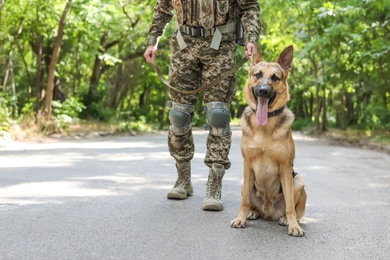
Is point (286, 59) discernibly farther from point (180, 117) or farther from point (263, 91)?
point (180, 117)

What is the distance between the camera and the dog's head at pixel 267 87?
12.4 feet

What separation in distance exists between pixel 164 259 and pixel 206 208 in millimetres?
1492

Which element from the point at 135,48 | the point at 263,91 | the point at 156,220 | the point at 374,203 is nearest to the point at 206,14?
the point at 263,91

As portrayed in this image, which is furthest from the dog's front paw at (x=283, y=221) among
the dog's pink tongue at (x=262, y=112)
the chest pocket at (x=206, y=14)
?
the chest pocket at (x=206, y=14)

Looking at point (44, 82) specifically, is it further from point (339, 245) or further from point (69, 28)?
point (339, 245)

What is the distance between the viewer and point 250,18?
464 cm

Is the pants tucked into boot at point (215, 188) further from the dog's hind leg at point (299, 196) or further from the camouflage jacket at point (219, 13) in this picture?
the camouflage jacket at point (219, 13)

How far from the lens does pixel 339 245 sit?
3424 mm

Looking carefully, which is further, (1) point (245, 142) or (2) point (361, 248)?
(1) point (245, 142)

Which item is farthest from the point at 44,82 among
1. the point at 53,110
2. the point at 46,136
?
the point at 46,136

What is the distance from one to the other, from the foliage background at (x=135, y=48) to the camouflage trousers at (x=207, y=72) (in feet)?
18.7

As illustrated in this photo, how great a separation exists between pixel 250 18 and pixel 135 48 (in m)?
20.1

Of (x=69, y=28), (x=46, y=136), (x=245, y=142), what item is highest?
(x=69, y=28)

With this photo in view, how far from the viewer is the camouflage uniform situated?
4.64 metres
